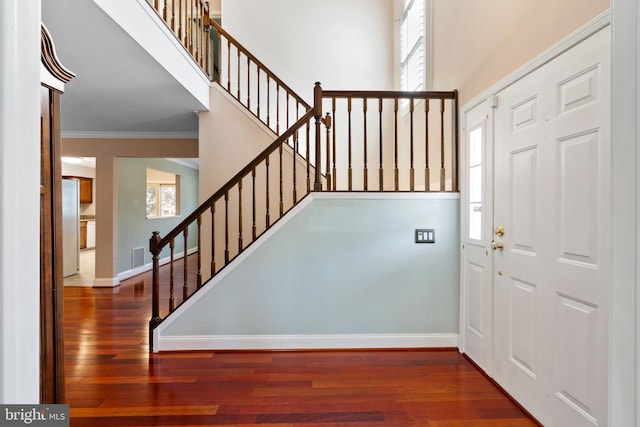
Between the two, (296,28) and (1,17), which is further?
(296,28)

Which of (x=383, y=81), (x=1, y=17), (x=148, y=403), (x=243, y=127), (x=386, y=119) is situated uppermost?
(x=383, y=81)

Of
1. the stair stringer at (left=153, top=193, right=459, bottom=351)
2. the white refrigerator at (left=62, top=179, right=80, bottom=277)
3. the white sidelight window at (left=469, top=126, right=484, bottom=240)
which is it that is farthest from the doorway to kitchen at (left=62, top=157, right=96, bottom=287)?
the white sidelight window at (left=469, top=126, right=484, bottom=240)

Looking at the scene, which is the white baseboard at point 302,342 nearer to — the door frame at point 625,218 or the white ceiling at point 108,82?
the white ceiling at point 108,82

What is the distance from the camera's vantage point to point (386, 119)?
5227mm

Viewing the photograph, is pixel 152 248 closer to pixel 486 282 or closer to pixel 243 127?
pixel 243 127

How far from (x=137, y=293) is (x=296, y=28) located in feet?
15.0

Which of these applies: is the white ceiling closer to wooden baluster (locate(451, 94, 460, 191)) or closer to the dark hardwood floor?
the dark hardwood floor

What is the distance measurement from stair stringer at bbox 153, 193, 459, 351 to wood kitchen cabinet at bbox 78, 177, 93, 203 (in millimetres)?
7801

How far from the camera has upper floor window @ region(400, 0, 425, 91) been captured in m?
3.94

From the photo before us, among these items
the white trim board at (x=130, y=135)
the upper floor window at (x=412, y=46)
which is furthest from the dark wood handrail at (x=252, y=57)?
the white trim board at (x=130, y=135)

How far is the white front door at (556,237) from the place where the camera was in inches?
59.8

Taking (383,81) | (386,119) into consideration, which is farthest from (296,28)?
(386,119)

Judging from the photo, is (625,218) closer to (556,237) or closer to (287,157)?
(556,237)

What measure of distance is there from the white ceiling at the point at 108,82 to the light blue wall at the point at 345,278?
5.94 feet
